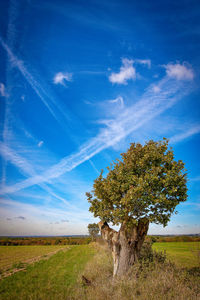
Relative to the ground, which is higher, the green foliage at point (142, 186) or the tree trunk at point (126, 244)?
the green foliage at point (142, 186)

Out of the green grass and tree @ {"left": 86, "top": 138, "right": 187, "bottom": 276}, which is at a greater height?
tree @ {"left": 86, "top": 138, "right": 187, "bottom": 276}

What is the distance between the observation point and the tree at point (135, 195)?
10812 millimetres

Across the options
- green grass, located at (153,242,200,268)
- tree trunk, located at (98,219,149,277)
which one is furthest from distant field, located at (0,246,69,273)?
green grass, located at (153,242,200,268)

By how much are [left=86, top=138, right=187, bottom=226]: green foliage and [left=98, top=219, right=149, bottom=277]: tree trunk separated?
1.07 m

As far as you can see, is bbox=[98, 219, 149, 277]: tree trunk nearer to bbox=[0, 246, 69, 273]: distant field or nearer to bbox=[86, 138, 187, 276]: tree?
bbox=[86, 138, 187, 276]: tree

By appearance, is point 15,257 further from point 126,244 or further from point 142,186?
point 142,186

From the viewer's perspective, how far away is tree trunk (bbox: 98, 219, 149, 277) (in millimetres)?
11852

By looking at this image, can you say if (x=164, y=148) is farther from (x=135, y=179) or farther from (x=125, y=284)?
(x=125, y=284)

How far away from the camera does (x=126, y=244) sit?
40.0 feet

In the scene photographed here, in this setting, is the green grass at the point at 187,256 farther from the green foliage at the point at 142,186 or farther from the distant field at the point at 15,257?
the distant field at the point at 15,257

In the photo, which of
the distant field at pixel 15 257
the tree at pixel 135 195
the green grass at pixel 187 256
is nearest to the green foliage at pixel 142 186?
the tree at pixel 135 195

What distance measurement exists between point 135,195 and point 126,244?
4397mm

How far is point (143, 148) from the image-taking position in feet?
42.8

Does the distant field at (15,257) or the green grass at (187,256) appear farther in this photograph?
the distant field at (15,257)
